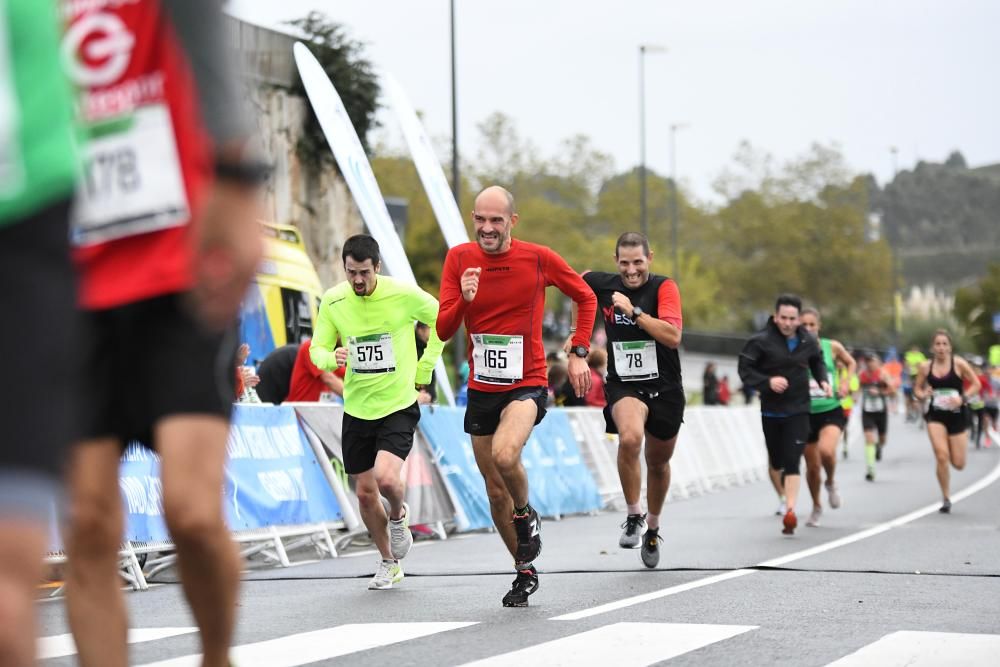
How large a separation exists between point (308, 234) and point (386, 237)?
15.9 metres

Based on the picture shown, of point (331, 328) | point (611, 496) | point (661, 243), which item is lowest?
point (611, 496)

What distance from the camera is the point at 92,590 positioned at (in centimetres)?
367

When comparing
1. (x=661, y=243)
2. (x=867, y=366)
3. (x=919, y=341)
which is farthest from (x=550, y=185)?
(x=867, y=366)

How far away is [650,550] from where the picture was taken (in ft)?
34.6

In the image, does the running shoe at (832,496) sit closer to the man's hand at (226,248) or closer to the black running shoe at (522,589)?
the black running shoe at (522,589)

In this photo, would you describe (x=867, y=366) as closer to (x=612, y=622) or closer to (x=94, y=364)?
(x=612, y=622)

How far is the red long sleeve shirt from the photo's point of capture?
8.64 m

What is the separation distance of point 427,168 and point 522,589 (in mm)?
12395

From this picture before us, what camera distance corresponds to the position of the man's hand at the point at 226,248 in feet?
9.05

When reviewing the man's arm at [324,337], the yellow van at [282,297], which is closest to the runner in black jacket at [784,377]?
the yellow van at [282,297]

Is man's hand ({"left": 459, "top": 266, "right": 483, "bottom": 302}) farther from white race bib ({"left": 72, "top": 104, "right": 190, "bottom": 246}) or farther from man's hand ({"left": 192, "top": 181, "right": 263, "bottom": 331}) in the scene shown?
man's hand ({"left": 192, "top": 181, "right": 263, "bottom": 331})

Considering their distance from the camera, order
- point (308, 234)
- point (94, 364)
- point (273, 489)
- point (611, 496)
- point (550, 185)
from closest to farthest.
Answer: point (94, 364)
point (273, 489)
point (611, 496)
point (308, 234)
point (550, 185)

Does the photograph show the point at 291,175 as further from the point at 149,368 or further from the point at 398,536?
the point at 149,368

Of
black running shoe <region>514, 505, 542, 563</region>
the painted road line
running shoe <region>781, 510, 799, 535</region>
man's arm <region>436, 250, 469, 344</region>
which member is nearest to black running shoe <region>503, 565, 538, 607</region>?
black running shoe <region>514, 505, 542, 563</region>
